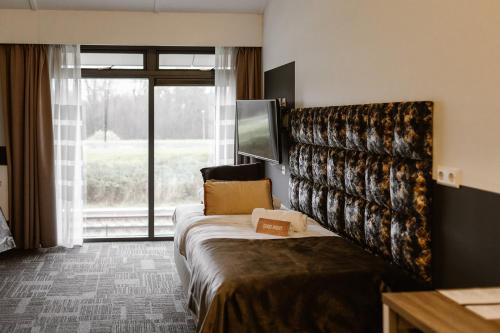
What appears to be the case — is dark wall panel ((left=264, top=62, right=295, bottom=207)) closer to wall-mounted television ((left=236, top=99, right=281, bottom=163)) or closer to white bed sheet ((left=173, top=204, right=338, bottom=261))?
wall-mounted television ((left=236, top=99, right=281, bottom=163))

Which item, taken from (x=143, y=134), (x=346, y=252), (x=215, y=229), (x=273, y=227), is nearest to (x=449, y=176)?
(x=346, y=252)

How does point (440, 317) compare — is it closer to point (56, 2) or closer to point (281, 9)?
point (281, 9)

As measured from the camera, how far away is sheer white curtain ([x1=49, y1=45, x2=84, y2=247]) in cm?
620

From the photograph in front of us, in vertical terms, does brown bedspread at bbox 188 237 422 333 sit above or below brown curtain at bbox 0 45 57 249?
below

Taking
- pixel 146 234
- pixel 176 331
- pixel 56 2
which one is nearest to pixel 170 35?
pixel 56 2

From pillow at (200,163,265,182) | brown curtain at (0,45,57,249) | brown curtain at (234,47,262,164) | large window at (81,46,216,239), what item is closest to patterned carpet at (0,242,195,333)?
brown curtain at (0,45,57,249)

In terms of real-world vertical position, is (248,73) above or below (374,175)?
above

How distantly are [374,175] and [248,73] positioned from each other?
130 inches

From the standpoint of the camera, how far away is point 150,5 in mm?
6160

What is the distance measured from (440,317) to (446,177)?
3.23ft

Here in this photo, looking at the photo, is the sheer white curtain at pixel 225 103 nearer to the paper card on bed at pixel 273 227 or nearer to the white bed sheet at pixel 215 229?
the white bed sheet at pixel 215 229

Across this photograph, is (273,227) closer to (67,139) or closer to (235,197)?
(235,197)

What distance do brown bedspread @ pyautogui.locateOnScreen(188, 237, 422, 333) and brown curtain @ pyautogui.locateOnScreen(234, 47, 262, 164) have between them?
3346 millimetres

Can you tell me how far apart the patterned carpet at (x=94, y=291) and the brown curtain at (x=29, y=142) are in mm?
286
